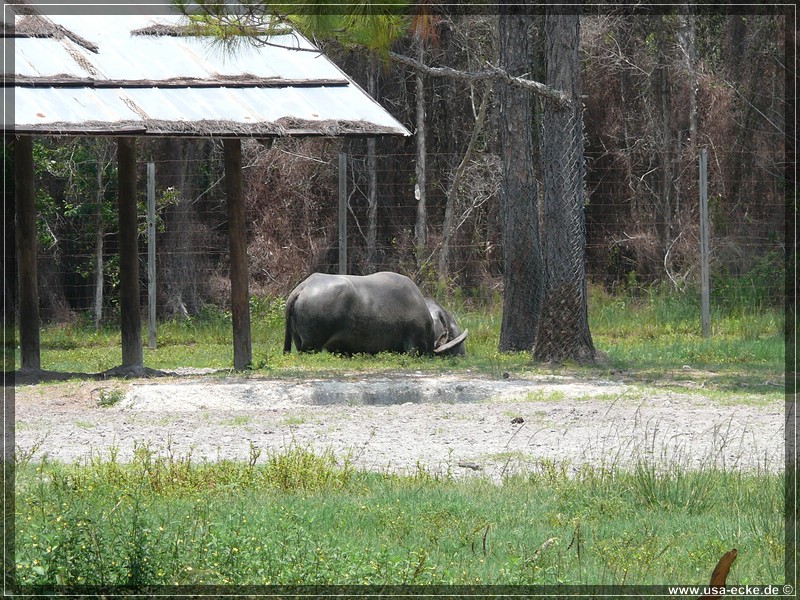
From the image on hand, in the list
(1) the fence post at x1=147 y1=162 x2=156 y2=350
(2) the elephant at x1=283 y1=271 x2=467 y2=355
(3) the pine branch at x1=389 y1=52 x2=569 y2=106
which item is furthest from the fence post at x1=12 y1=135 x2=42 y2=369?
(3) the pine branch at x1=389 y1=52 x2=569 y2=106

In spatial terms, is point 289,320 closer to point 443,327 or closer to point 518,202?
point 443,327

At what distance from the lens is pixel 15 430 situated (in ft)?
28.4

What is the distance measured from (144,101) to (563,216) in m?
4.86

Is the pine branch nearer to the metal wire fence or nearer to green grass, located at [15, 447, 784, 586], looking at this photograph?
green grass, located at [15, 447, 784, 586]

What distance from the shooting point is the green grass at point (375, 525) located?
473cm

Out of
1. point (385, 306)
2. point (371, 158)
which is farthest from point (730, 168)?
point (385, 306)

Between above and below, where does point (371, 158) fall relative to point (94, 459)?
above

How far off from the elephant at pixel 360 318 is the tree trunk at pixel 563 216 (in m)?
1.94

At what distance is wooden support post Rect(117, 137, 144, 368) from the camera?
504 inches

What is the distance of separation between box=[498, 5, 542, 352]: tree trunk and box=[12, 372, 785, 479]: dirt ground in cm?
323

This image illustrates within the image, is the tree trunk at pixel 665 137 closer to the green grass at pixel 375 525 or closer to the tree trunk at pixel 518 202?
the tree trunk at pixel 518 202

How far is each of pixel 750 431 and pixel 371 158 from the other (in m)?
13.1

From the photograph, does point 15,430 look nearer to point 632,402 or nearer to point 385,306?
point 632,402

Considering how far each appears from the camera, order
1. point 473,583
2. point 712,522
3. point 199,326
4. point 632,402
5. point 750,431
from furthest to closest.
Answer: point 199,326, point 632,402, point 750,431, point 712,522, point 473,583
